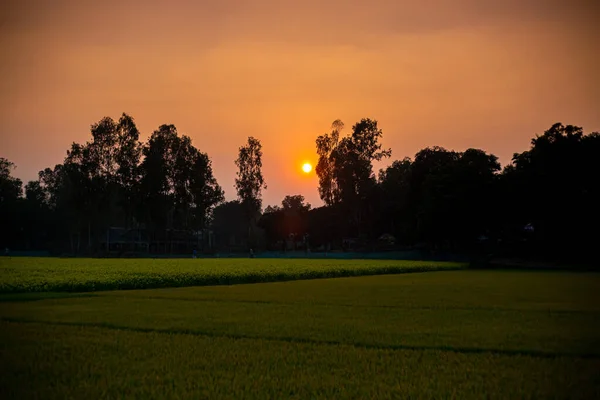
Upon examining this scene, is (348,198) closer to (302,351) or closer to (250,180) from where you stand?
(250,180)

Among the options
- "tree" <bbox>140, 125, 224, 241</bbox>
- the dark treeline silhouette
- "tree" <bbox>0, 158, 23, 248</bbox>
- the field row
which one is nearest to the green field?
the field row

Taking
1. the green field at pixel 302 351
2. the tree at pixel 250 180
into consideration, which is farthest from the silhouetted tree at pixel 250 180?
the green field at pixel 302 351

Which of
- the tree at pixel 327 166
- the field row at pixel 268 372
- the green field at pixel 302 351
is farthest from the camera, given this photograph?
the tree at pixel 327 166

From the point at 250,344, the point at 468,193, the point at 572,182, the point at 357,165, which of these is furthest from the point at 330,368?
the point at 357,165

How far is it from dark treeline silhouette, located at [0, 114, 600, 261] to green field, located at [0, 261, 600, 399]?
4538 centimetres

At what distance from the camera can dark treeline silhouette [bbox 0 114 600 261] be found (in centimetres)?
5838

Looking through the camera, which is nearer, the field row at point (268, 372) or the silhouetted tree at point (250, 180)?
the field row at point (268, 372)

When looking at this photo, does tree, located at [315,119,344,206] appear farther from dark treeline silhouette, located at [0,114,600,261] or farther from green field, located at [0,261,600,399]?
green field, located at [0,261,600,399]

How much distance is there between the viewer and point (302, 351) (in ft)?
31.2

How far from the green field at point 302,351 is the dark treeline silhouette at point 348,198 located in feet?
149

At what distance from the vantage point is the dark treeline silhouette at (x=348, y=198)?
58.4m

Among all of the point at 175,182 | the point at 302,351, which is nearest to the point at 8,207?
the point at 175,182

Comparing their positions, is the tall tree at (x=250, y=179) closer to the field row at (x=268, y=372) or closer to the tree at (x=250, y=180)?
the tree at (x=250, y=180)

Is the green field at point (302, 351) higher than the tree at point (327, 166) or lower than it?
lower
